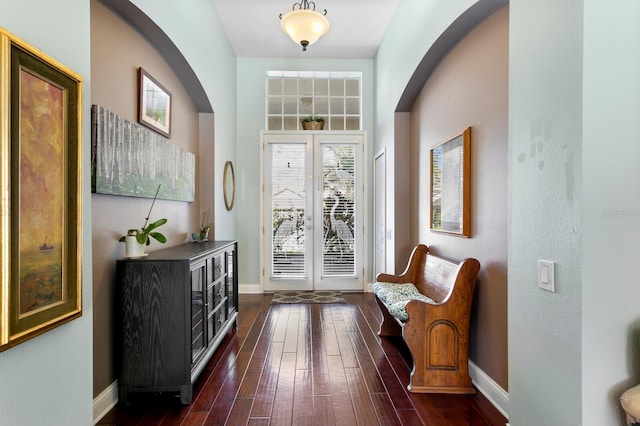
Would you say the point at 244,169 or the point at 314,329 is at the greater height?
the point at 244,169

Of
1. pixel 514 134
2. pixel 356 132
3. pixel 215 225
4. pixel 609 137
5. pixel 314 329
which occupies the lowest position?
pixel 314 329

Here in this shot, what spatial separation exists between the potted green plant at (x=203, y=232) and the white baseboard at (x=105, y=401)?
1.52 metres

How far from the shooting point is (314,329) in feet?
11.8

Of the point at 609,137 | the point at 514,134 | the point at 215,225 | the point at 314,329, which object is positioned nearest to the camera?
the point at 609,137

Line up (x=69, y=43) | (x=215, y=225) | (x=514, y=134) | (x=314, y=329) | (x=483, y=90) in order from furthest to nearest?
(x=215, y=225)
(x=314, y=329)
(x=483, y=90)
(x=514, y=134)
(x=69, y=43)

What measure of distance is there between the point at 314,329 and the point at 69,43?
3042mm

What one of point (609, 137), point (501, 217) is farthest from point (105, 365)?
point (609, 137)

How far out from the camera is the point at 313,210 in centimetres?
520

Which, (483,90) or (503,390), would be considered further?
(483,90)

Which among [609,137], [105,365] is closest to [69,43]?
[105,365]

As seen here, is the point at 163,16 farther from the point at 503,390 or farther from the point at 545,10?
the point at 503,390

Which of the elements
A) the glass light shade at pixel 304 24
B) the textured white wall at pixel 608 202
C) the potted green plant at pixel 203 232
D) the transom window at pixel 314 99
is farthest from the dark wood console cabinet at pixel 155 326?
the transom window at pixel 314 99

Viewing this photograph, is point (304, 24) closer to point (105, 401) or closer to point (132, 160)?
point (132, 160)

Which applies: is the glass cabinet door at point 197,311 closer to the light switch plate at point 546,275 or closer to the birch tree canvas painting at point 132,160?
the birch tree canvas painting at point 132,160
